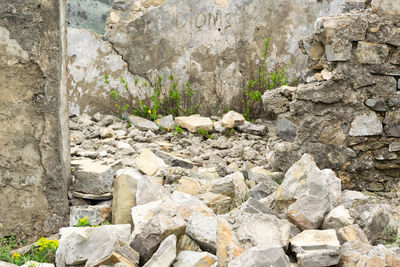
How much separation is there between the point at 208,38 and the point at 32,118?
4.04 meters

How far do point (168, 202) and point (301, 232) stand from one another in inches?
34.5

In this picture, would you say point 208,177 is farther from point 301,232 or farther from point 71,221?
point 301,232

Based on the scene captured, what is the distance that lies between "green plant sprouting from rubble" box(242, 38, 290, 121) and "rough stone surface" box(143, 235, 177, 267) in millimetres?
4029

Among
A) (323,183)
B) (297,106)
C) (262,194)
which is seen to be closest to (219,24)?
(297,106)

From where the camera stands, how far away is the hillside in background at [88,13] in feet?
38.9

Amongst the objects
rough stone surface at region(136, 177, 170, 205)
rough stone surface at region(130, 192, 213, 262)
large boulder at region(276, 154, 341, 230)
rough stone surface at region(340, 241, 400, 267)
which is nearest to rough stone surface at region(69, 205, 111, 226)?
rough stone surface at region(136, 177, 170, 205)

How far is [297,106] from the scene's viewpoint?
4121 millimetres

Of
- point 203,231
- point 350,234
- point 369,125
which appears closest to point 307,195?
point 350,234

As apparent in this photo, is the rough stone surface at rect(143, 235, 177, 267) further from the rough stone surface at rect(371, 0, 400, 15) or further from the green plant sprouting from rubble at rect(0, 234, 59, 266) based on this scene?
the rough stone surface at rect(371, 0, 400, 15)

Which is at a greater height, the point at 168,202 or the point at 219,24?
the point at 219,24

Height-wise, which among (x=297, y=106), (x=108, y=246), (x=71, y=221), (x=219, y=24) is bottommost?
(x=71, y=221)

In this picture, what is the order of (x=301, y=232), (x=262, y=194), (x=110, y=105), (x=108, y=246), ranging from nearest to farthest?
1. (x=108, y=246)
2. (x=301, y=232)
3. (x=262, y=194)
4. (x=110, y=105)

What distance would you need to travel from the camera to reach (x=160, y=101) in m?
6.57

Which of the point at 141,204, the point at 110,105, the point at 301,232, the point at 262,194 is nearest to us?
the point at 301,232
